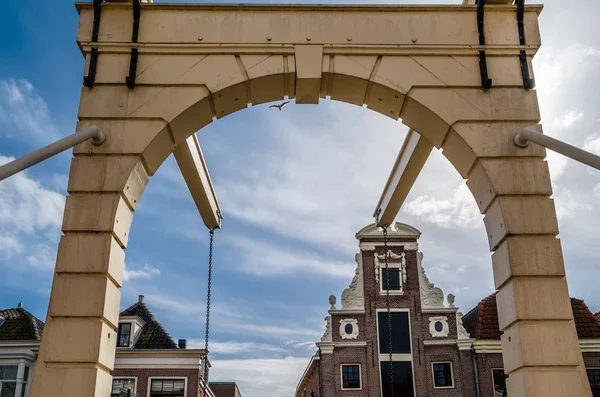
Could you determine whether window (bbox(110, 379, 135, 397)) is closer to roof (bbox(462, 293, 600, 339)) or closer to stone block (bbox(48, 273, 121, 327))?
roof (bbox(462, 293, 600, 339))

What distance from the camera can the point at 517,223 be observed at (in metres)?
4.47

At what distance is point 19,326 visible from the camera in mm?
21875

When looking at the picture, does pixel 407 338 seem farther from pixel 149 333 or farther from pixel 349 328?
pixel 149 333

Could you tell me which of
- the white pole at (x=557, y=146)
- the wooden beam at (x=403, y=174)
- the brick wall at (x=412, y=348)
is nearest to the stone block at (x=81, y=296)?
the white pole at (x=557, y=146)

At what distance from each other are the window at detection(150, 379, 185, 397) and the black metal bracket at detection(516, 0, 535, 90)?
2003 centimetres

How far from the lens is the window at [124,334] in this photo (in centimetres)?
2299

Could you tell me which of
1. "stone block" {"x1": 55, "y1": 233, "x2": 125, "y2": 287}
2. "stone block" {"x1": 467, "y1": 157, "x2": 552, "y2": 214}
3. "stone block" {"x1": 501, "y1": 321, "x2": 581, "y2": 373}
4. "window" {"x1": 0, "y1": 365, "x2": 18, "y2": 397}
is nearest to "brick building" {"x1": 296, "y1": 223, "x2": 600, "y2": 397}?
"window" {"x1": 0, "y1": 365, "x2": 18, "y2": 397}

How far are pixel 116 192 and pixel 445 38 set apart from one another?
2910 millimetres

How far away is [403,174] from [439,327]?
16591 mm

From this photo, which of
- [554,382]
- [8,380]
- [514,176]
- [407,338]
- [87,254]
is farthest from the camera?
[407,338]

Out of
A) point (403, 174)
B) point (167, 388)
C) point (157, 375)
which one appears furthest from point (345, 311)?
point (403, 174)

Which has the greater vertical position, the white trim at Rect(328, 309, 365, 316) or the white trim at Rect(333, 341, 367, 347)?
the white trim at Rect(328, 309, 365, 316)

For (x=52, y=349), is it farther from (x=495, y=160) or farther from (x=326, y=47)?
(x=495, y=160)

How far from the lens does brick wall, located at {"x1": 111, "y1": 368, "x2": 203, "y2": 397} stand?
22.2 m
